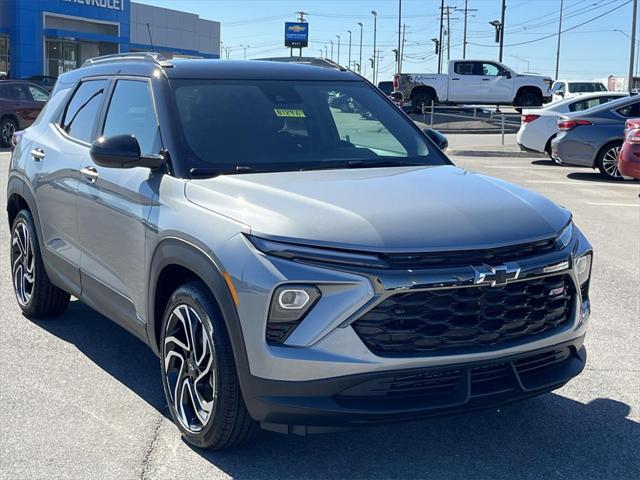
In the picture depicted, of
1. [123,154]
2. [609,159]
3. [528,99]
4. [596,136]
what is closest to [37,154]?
[123,154]

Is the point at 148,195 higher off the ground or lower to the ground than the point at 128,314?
higher

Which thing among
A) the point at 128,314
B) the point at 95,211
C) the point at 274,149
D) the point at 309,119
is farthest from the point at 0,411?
the point at 309,119

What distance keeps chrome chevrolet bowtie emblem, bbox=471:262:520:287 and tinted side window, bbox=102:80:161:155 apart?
1.88 meters

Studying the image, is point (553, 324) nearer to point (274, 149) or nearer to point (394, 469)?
point (394, 469)

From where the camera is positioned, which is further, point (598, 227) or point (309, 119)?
point (598, 227)

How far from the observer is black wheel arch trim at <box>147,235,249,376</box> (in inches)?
136

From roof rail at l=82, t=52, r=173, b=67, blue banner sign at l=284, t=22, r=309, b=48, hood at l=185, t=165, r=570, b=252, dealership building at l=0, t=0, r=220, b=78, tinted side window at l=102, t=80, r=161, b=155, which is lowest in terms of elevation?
hood at l=185, t=165, r=570, b=252

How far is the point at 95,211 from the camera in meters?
4.85

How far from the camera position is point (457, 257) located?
3.41 m

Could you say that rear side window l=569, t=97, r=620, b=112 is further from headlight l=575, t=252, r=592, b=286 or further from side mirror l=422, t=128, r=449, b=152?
headlight l=575, t=252, r=592, b=286

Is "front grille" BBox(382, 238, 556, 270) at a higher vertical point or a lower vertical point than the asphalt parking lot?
higher

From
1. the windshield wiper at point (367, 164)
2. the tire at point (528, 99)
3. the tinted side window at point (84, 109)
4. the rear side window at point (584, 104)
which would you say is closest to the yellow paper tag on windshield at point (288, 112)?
the windshield wiper at point (367, 164)

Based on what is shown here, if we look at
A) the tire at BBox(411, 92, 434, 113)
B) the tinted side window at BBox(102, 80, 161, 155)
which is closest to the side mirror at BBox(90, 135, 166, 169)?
the tinted side window at BBox(102, 80, 161, 155)

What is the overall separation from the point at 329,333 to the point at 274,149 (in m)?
1.55
